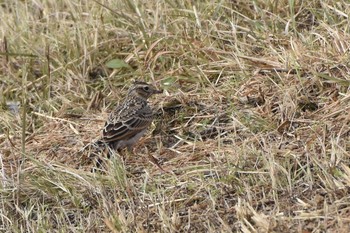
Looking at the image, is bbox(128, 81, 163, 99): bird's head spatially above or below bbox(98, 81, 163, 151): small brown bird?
above

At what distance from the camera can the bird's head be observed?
7820 mm

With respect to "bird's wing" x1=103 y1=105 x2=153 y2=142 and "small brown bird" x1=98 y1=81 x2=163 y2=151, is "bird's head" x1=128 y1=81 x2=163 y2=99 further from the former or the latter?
"bird's wing" x1=103 y1=105 x2=153 y2=142

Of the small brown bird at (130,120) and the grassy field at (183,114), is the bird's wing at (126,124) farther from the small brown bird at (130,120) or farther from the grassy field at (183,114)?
the grassy field at (183,114)

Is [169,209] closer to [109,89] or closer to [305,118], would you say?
[305,118]

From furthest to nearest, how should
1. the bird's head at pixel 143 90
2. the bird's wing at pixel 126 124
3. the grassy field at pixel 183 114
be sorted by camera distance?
the bird's head at pixel 143 90, the bird's wing at pixel 126 124, the grassy field at pixel 183 114

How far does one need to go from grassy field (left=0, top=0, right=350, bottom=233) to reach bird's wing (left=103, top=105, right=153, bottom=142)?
15 centimetres

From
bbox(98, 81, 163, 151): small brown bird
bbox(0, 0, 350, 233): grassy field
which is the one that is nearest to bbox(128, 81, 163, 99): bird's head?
bbox(98, 81, 163, 151): small brown bird

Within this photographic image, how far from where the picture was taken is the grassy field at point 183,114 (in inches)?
244

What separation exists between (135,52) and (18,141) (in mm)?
1347

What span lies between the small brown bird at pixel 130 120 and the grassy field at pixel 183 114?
0.13m

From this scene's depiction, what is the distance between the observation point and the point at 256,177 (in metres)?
6.36

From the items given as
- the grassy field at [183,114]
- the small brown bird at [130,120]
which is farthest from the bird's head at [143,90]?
the grassy field at [183,114]

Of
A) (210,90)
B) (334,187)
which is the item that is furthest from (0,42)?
(334,187)

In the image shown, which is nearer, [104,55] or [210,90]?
[210,90]
